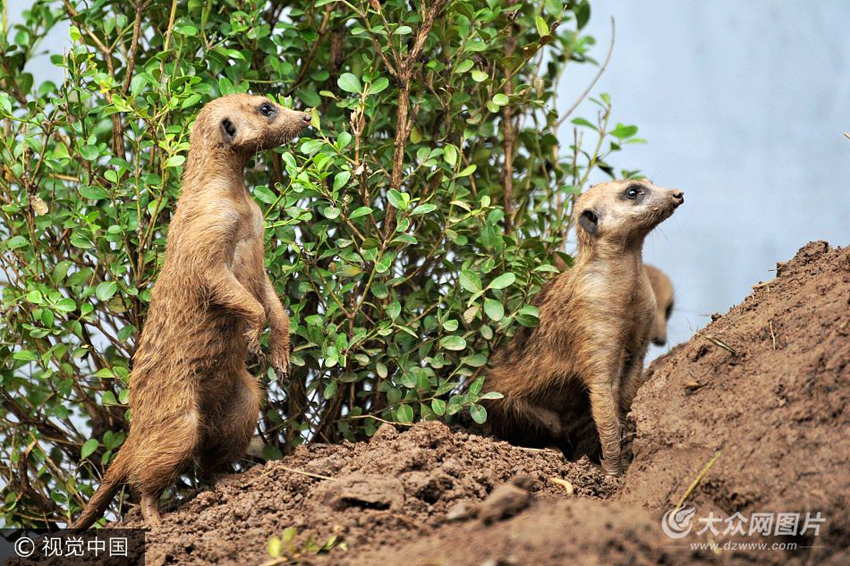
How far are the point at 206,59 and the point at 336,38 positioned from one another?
2.24 ft

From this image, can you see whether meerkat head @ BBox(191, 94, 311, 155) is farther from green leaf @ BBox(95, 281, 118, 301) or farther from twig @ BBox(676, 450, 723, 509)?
twig @ BBox(676, 450, 723, 509)

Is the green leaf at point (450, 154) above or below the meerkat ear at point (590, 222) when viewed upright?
above

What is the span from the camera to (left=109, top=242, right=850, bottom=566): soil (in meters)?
2.73

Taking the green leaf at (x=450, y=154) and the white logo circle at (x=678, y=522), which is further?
the green leaf at (x=450, y=154)

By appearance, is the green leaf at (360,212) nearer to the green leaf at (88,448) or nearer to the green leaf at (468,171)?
the green leaf at (468,171)

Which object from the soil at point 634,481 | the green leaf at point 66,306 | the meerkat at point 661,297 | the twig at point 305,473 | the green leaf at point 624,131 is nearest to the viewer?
the soil at point 634,481

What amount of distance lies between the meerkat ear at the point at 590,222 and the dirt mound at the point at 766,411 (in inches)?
31.8

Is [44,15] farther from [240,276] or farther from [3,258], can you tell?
[240,276]

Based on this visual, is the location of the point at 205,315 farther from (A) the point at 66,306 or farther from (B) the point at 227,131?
(B) the point at 227,131

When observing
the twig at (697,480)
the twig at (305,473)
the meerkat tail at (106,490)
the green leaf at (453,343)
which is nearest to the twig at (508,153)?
the green leaf at (453,343)

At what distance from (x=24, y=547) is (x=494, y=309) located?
2.38 m

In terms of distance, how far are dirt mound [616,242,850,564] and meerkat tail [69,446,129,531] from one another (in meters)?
2.16

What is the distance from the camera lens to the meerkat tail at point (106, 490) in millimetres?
4250

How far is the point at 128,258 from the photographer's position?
458 centimetres
